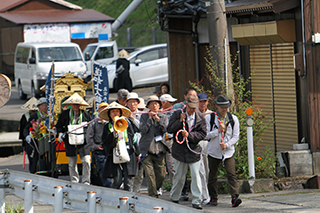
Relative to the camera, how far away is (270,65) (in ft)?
39.8

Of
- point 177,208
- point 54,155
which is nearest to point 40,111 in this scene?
point 54,155

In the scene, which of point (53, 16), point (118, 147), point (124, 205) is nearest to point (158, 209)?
point (124, 205)

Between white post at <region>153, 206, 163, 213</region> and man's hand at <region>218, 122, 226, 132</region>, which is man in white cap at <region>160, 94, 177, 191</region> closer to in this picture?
man's hand at <region>218, 122, 226, 132</region>

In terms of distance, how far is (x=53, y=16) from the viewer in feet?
100

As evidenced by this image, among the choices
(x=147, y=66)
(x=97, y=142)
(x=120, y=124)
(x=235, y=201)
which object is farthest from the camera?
(x=147, y=66)

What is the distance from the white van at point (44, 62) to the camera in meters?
21.8

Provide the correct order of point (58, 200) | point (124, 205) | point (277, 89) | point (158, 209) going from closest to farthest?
point (158, 209), point (124, 205), point (58, 200), point (277, 89)

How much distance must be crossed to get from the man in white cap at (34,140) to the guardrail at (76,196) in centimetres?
417

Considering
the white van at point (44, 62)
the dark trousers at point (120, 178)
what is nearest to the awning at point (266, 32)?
the dark trousers at point (120, 178)

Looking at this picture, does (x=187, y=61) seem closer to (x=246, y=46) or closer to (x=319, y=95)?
(x=246, y=46)

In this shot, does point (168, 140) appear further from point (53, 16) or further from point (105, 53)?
point (53, 16)

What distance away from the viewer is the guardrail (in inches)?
203

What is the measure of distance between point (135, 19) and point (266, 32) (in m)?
31.0

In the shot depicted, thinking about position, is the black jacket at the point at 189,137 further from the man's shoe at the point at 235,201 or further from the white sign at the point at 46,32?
the white sign at the point at 46,32
